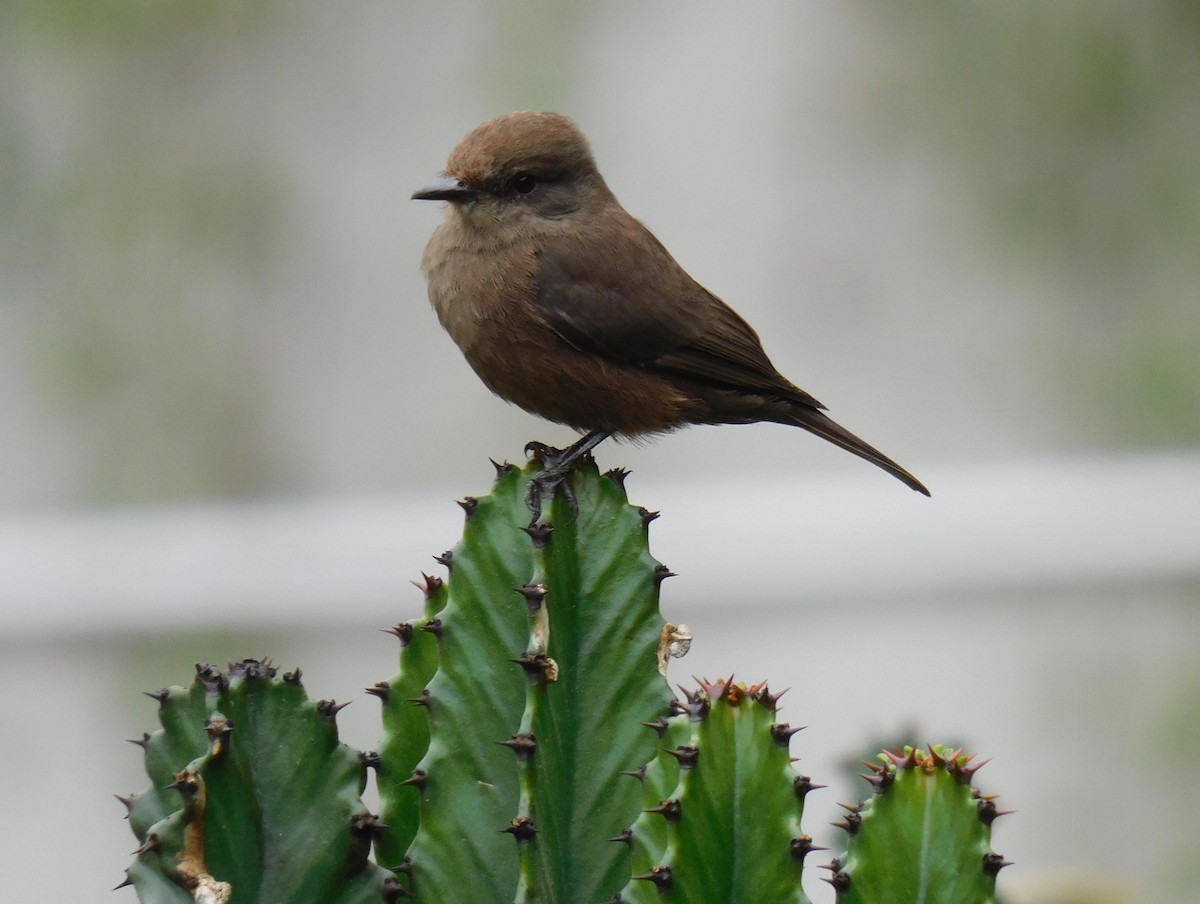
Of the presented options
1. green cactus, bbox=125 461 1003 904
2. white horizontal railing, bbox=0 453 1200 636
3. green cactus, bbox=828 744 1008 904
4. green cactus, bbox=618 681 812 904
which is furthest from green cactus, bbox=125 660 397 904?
white horizontal railing, bbox=0 453 1200 636

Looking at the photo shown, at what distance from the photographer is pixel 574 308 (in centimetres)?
299

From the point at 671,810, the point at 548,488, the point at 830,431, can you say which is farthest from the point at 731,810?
the point at 830,431

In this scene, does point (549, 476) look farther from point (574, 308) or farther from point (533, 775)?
point (574, 308)

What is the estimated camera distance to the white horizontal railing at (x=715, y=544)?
17.7 feet

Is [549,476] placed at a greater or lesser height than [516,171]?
lesser

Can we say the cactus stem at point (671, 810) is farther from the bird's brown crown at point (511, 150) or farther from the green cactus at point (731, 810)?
the bird's brown crown at point (511, 150)

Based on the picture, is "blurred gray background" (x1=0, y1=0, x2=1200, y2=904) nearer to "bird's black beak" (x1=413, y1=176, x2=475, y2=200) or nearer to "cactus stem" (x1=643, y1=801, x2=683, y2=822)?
"bird's black beak" (x1=413, y1=176, x2=475, y2=200)

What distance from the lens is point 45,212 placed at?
5.33 metres

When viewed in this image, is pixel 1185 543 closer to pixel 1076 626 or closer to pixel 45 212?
pixel 1076 626

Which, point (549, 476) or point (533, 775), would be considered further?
point (549, 476)

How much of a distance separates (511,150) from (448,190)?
17cm

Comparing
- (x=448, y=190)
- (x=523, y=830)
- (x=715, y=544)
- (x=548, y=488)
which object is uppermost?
(x=715, y=544)

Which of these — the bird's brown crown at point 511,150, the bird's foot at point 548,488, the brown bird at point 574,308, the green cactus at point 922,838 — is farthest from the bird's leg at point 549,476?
the bird's brown crown at point 511,150

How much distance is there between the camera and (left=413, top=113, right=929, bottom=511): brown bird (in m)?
2.95
